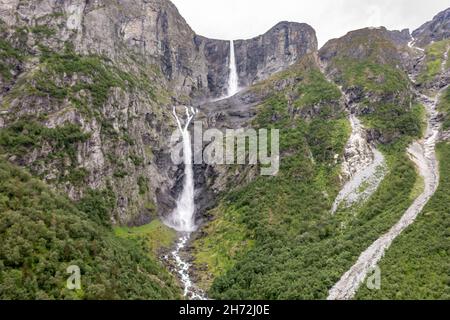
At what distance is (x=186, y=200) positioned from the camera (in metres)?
93.1

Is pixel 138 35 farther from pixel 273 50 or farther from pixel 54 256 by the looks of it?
pixel 54 256

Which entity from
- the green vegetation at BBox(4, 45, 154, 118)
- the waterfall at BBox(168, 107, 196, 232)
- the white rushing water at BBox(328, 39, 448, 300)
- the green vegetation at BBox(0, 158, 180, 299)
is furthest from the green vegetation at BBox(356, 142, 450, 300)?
the green vegetation at BBox(4, 45, 154, 118)

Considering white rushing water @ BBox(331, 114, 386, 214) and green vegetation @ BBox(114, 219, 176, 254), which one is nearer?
green vegetation @ BBox(114, 219, 176, 254)

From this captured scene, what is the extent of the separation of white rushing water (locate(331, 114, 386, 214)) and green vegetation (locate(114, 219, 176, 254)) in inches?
1229

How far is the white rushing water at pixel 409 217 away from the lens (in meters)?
51.5

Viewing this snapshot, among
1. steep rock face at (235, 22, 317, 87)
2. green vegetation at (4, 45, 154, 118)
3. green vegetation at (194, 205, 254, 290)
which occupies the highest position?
steep rock face at (235, 22, 317, 87)

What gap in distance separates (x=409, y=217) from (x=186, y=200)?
4797 cm

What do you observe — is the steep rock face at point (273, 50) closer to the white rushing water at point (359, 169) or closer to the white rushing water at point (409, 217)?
the white rushing water at point (409, 217)

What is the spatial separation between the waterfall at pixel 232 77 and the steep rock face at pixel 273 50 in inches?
67.0

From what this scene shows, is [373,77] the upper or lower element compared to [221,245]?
upper

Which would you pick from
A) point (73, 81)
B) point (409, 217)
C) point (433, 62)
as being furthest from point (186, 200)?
point (433, 62)

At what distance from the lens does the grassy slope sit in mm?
57344

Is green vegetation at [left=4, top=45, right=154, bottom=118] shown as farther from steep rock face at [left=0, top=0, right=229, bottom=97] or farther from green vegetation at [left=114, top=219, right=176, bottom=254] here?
green vegetation at [left=114, top=219, right=176, bottom=254]

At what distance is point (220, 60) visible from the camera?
17200 centimetres
